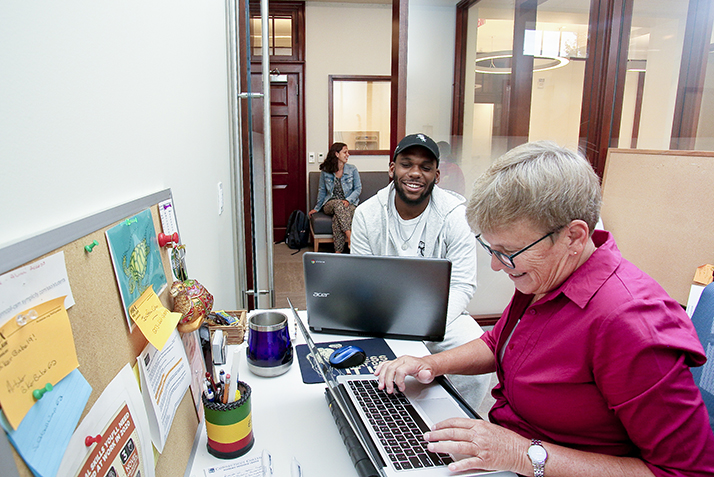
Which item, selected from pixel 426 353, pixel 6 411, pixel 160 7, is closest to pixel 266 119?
pixel 160 7

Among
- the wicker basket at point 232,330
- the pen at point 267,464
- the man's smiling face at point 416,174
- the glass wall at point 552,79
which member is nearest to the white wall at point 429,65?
the glass wall at point 552,79

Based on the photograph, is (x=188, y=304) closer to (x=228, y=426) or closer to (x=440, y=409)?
(x=228, y=426)

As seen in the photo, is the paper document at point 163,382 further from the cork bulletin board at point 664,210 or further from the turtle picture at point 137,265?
the cork bulletin board at point 664,210

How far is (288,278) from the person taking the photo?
4.48m

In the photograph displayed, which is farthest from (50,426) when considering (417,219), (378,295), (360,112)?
(360,112)

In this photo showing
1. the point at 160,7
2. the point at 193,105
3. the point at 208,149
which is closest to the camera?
the point at 160,7

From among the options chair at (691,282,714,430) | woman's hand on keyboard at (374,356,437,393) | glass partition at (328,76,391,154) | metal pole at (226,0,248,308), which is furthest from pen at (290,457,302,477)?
glass partition at (328,76,391,154)

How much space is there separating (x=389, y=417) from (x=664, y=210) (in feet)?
7.82

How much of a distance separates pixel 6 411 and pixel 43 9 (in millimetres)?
428

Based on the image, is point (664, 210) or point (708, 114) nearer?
point (664, 210)

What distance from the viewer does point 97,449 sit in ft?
1.77

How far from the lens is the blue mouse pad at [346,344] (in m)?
1.11

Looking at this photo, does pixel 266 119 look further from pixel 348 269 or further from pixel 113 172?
pixel 113 172

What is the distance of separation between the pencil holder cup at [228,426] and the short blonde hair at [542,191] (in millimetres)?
591
